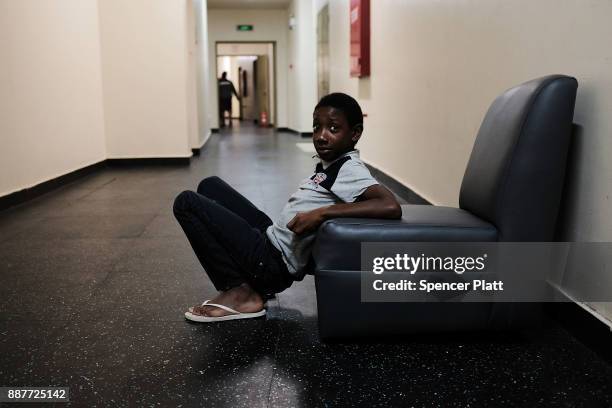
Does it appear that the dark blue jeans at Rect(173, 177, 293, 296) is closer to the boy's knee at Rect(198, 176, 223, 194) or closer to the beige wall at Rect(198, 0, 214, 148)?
the boy's knee at Rect(198, 176, 223, 194)

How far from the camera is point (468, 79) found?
2.60m

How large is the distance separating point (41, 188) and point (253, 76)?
1582 centimetres

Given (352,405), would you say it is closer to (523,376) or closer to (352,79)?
(523,376)

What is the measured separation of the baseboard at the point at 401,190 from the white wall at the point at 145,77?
277 centimetres

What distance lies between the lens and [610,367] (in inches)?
57.7

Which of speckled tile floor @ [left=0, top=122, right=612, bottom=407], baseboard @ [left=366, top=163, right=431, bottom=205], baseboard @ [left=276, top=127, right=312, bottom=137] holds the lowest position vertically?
speckled tile floor @ [left=0, top=122, right=612, bottom=407]

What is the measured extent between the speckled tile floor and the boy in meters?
0.12

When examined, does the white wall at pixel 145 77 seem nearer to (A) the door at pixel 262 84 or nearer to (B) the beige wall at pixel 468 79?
(B) the beige wall at pixel 468 79

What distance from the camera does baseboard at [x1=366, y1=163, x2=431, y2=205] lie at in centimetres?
362

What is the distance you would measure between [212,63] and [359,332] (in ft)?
43.6

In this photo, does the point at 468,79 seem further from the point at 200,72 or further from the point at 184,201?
the point at 200,72

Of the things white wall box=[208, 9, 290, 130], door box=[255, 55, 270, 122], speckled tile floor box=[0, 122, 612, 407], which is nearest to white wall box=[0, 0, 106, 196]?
speckled tile floor box=[0, 122, 612, 407]

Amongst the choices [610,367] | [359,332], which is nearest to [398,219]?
[359,332]

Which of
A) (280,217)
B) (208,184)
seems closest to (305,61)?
(208,184)
